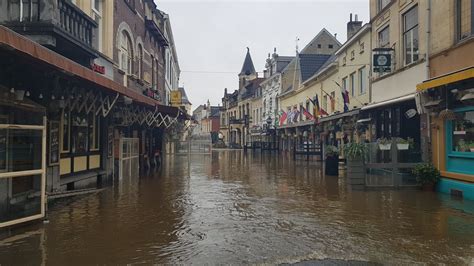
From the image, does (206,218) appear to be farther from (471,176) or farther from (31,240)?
(471,176)

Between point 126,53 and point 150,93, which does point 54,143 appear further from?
Answer: point 150,93

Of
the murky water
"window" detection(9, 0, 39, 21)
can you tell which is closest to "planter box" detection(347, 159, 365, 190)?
the murky water

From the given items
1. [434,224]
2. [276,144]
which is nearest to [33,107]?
[434,224]

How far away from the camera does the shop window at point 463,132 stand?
10547 mm

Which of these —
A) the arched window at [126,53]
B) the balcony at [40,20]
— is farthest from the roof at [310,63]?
the balcony at [40,20]

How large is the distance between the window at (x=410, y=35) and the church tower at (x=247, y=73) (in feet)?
183

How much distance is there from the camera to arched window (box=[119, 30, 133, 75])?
56.8 ft

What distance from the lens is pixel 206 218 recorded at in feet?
27.0

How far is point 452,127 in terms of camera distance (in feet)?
37.4

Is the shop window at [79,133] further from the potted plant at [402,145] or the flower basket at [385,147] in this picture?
the potted plant at [402,145]

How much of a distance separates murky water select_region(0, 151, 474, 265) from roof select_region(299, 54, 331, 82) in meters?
24.5

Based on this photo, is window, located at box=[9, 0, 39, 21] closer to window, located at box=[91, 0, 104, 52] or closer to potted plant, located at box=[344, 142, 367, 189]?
window, located at box=[91, 0, 104, 52]

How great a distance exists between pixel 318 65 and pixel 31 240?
33083 mm

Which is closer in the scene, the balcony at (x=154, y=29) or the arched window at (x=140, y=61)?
the arched window at (x=140, y=61)
